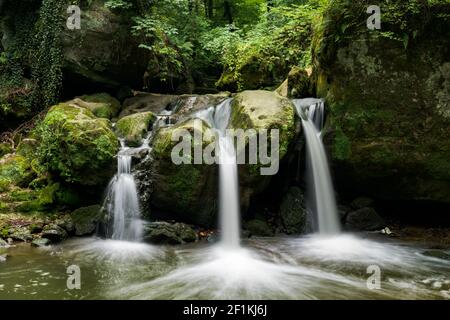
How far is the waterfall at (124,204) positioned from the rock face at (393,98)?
14.8 ft

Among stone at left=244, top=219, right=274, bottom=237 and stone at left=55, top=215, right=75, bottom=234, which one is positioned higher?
stone at left=55, top=215, right=75, bottom=234

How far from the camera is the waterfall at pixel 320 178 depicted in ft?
28.7

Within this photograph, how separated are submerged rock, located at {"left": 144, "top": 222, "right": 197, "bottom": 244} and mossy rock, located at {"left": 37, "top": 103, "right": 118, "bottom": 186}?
174cm

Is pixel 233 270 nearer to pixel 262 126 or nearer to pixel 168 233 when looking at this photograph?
pixel 168 233

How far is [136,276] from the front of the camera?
236 inches

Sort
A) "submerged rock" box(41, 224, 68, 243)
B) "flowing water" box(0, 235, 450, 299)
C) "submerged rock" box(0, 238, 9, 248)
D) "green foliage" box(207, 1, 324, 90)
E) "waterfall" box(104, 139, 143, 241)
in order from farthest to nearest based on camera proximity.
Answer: "green foliage" box(207, 1, 324, 90), "waterfall" box(104, 139, 143, 241), "submerged rock" box(41, 224, 68, 243), "submerged rock" box(0, 238, 9, 248), "flowing water" box(0, 235, 450, 299)

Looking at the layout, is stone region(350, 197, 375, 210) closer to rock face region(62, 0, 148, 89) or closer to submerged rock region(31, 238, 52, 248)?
submerged rock region(31, 238, 52, 248)

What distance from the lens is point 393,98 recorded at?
8.41 meters

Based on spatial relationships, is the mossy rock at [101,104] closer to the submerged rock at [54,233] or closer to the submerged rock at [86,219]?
the submerged rock at [86,219]

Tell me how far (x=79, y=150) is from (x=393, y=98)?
22.7 feet

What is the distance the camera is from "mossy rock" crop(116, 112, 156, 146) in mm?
Result: 9594

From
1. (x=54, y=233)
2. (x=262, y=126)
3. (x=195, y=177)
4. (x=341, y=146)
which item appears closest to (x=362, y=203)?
(x=341, y=146)

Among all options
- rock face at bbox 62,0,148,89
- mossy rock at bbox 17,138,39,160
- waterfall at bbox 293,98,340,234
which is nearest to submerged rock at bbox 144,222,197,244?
waterfall at bbox 293,98,340,234
